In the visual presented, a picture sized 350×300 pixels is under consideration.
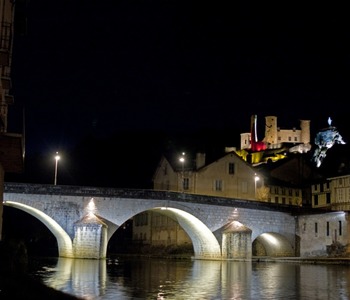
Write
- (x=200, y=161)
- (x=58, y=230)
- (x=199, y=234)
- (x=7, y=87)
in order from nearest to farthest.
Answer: (x=7, y=87), (x=58, y=230), (x=199, y=234), (x=200, y=161)

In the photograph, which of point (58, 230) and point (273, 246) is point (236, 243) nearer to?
point (273, 246)

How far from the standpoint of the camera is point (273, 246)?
5866 cm

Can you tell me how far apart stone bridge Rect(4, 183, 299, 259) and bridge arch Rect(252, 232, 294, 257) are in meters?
0.13

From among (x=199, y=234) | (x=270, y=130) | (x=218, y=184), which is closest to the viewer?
(x=199, y=234)

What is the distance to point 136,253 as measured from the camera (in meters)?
69.4

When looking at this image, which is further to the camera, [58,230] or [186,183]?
[186,183]

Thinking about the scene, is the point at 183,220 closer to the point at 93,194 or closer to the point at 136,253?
the point at 93,194

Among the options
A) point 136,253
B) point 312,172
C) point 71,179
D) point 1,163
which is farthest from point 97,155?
point 1,163

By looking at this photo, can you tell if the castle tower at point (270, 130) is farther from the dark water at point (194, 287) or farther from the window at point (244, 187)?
the dark water at point (194, 287)

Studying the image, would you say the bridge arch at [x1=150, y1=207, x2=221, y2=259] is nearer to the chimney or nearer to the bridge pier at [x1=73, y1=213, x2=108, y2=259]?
the bridge pier at [x1=73, y1=213, x2=108, y2=259]

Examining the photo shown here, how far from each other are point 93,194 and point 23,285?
28218mm

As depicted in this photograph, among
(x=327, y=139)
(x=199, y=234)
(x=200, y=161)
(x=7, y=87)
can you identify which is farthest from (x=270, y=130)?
(x=7, y=87)

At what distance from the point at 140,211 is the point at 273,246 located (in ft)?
69.0

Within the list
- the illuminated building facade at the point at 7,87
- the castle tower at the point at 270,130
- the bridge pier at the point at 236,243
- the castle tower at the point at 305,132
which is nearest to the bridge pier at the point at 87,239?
the bridge pier at the point at 236,243
